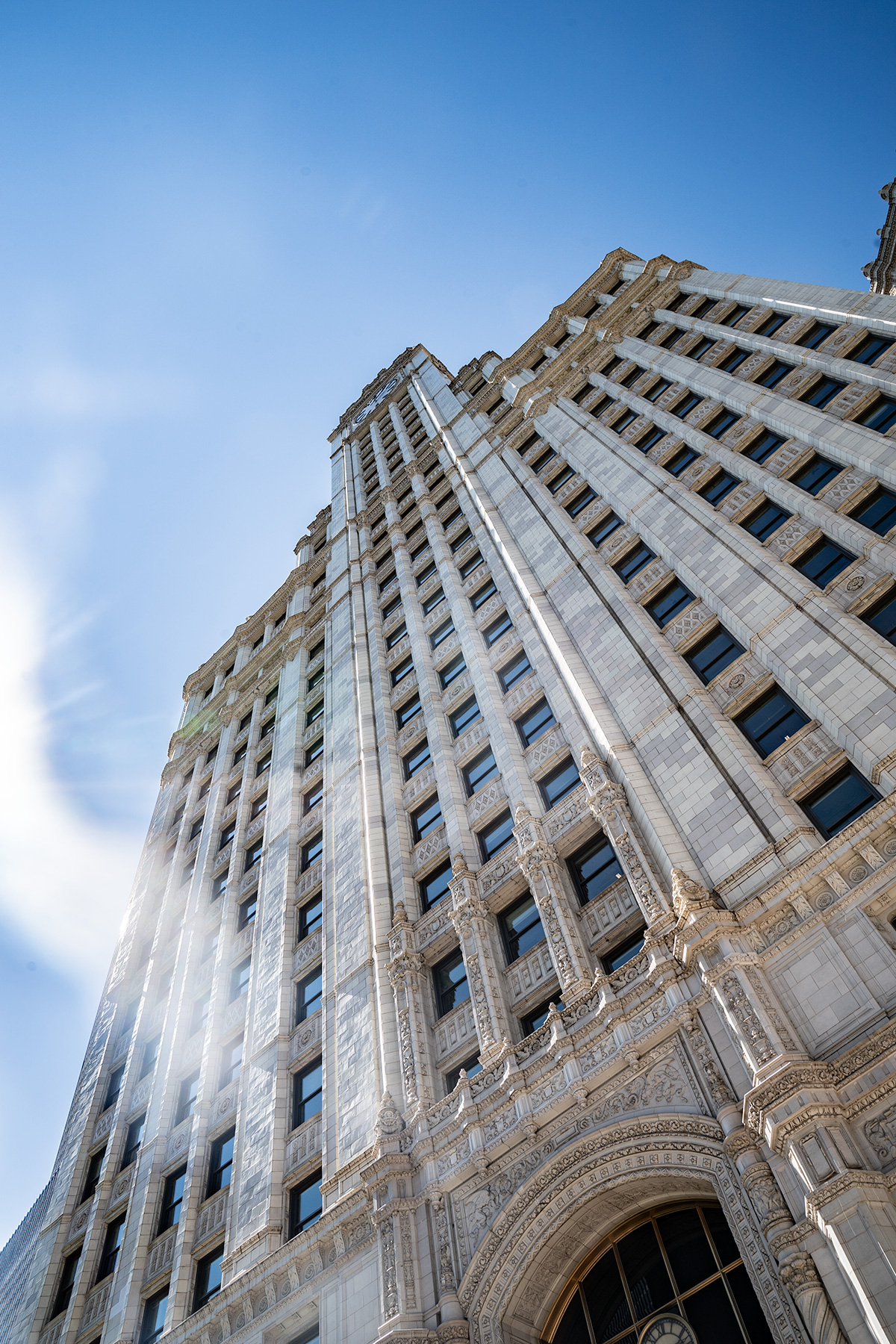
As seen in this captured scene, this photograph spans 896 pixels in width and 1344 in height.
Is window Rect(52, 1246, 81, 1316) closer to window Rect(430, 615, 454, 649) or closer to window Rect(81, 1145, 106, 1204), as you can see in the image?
window Rect(81, 1145, 106, 1204)

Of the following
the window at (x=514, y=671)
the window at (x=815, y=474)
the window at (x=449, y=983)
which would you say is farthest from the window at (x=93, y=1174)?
the window at (x=815, y=474)

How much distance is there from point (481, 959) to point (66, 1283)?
1921 cm

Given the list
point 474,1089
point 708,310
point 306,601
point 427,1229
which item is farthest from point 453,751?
point 306,601

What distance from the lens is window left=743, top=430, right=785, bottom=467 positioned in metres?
31.1

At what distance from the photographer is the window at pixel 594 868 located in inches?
872

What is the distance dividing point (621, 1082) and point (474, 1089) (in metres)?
3.81

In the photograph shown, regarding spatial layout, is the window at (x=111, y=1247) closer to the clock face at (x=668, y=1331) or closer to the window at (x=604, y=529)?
the clock face at (x=668, y=1331)

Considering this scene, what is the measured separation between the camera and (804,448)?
29.1 metres

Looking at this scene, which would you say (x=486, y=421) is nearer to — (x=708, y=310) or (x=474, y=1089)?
(x=708, y=310)

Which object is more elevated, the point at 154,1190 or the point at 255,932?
the point at 255,932

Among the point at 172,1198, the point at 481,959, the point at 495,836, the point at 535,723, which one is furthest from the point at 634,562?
the point at 172,1198

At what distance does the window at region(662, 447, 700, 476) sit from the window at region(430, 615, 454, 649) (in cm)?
951

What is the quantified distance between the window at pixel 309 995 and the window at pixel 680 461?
1967 cm

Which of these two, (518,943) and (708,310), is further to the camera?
(708,310)
